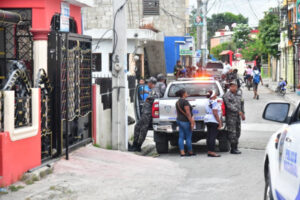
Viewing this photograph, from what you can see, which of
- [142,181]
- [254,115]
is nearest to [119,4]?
[142,181]

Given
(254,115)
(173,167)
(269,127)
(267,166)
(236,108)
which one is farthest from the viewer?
(254,115)

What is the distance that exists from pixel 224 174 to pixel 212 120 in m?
2.72

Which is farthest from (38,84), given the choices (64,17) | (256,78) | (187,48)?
(187,48)

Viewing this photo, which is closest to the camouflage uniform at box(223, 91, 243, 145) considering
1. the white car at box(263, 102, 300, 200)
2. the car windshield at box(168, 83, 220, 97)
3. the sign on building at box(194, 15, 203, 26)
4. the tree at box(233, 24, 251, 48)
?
the car windshield at box(168, 83, 220, 97)

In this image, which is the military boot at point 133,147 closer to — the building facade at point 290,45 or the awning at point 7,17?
the awning at point 7,17

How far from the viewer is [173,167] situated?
1306cm

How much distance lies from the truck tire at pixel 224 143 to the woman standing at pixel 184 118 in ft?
3.53

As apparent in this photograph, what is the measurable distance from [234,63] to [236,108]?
8311cm

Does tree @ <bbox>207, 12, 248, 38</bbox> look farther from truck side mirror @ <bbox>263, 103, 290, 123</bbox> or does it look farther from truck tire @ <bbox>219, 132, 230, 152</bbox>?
truck side mirror @ <bbox>263, 103, 290, 123</bbox>

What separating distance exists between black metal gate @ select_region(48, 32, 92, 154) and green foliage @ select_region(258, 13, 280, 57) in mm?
49699

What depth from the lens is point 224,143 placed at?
1556cm

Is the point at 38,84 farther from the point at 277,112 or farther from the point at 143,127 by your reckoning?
the point at 277,112

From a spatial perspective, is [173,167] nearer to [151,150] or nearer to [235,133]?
[235,133]

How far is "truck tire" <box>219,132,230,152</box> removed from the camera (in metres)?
15.5
